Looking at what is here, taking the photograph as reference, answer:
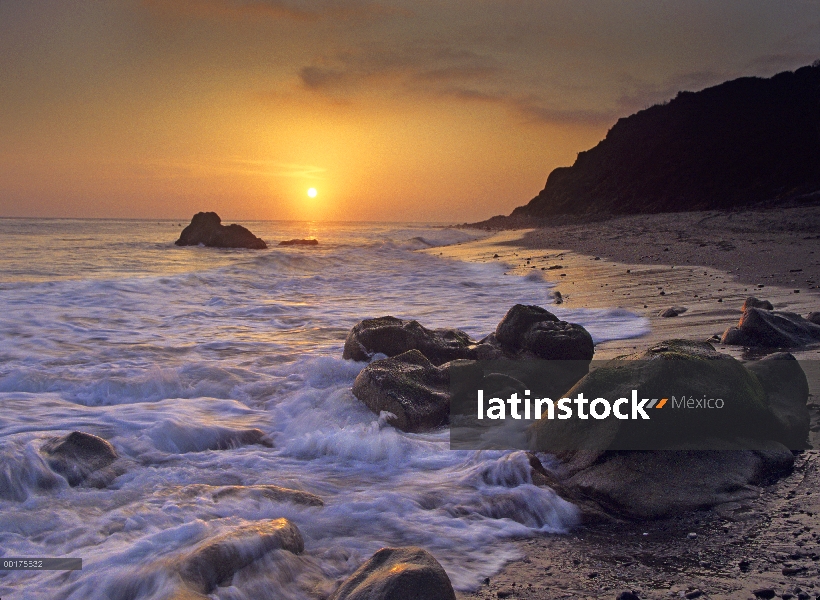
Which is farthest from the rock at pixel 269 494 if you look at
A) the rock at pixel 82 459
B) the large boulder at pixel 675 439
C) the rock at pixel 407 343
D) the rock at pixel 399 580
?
the rock at pixel 407 343

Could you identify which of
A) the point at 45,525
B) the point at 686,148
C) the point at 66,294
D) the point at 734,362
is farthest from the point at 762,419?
the point at 686,148

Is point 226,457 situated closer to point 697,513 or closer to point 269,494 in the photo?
point 269,494

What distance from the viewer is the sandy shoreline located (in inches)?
109

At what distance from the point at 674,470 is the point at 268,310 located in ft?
31.9

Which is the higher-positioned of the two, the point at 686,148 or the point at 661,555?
the point at 686,148

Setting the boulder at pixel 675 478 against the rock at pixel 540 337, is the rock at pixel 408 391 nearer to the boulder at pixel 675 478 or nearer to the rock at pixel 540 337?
the rock at pixel 540 337

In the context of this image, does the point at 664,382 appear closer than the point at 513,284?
Yes

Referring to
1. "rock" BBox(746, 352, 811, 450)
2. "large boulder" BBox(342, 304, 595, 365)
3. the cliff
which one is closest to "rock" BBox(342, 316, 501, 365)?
"large boulder" BBox(342, 304, 595, 365)

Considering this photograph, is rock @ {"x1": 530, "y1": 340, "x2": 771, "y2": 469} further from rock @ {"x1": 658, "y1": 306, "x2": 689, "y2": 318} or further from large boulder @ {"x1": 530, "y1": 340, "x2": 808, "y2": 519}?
rock @ {"x1": 658, "y1": 306, "x2": 689, "y2": 318}

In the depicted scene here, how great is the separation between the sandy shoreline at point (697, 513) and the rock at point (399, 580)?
40 centimetres

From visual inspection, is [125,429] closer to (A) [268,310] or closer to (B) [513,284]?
(A) [268,310]

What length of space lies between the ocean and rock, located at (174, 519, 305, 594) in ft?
0.21

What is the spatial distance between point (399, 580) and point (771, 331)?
17.6 feet

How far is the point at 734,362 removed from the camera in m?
4.34
